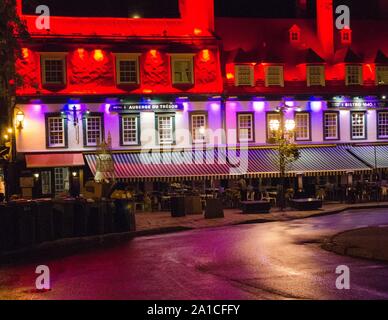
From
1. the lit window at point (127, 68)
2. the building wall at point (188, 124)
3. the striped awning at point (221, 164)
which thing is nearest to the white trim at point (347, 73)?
the building wall at point (188, 124)

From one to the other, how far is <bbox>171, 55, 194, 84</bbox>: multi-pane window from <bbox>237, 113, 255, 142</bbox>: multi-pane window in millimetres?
3532

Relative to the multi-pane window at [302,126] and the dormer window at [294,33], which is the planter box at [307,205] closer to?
the multi-pane window at [302,126]

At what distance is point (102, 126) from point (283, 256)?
66.8ft

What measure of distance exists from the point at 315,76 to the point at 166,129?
32.8 ft

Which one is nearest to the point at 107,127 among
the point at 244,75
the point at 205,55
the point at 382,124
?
the point at 205,55

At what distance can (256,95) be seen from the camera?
35.0 meters

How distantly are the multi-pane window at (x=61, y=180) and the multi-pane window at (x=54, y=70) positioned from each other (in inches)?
187

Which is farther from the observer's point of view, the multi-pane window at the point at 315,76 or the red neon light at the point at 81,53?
the multi-pane window at the point at 315,76

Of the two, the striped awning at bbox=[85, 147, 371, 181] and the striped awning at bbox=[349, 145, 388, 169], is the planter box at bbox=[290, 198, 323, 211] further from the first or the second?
the striped awning at bbox=[349, 145, 388, 169]

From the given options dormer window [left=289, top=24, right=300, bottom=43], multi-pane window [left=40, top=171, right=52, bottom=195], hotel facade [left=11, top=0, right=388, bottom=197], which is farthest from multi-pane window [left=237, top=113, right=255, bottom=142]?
multi-pane window [left=40, top=171, right=52, bottom=195]

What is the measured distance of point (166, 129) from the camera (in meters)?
34.0

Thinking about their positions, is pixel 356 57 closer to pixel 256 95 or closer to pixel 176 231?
pixel 256 95

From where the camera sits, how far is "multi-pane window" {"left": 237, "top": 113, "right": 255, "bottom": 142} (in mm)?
34844

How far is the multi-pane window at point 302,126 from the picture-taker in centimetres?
3572
